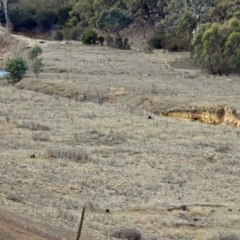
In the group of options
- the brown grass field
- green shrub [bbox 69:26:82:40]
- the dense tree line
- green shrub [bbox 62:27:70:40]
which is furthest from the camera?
green shrub [bbox 62:27:70:40]

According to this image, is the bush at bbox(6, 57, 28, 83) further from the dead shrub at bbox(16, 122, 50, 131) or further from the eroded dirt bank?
the dead shrub at bbox(16, 122, 50, 131)

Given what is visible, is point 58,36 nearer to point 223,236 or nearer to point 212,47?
point 212,47

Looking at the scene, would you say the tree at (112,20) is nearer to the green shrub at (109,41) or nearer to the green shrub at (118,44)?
the green shrub at (109,41)

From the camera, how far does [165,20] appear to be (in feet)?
247

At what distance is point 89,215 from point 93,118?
16.6 meters

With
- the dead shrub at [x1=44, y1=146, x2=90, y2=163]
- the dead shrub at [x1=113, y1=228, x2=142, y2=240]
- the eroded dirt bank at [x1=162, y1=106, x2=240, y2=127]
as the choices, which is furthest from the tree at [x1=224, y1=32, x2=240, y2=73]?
the dead shrub at [x1=113, y1=228, x2=142, y2=240]

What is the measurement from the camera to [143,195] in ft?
54.5

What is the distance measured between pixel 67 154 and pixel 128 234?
8.77 metres

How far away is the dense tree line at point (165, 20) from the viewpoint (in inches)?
1982

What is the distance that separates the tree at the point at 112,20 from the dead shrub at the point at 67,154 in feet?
177

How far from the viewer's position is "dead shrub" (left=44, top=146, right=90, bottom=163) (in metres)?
20.6

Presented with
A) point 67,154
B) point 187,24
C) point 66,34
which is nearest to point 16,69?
point 187,24

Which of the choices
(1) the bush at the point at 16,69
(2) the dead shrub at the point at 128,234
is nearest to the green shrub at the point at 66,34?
(1) the bush at the point at 16,69

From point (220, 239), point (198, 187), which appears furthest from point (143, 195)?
point (220, 239)
